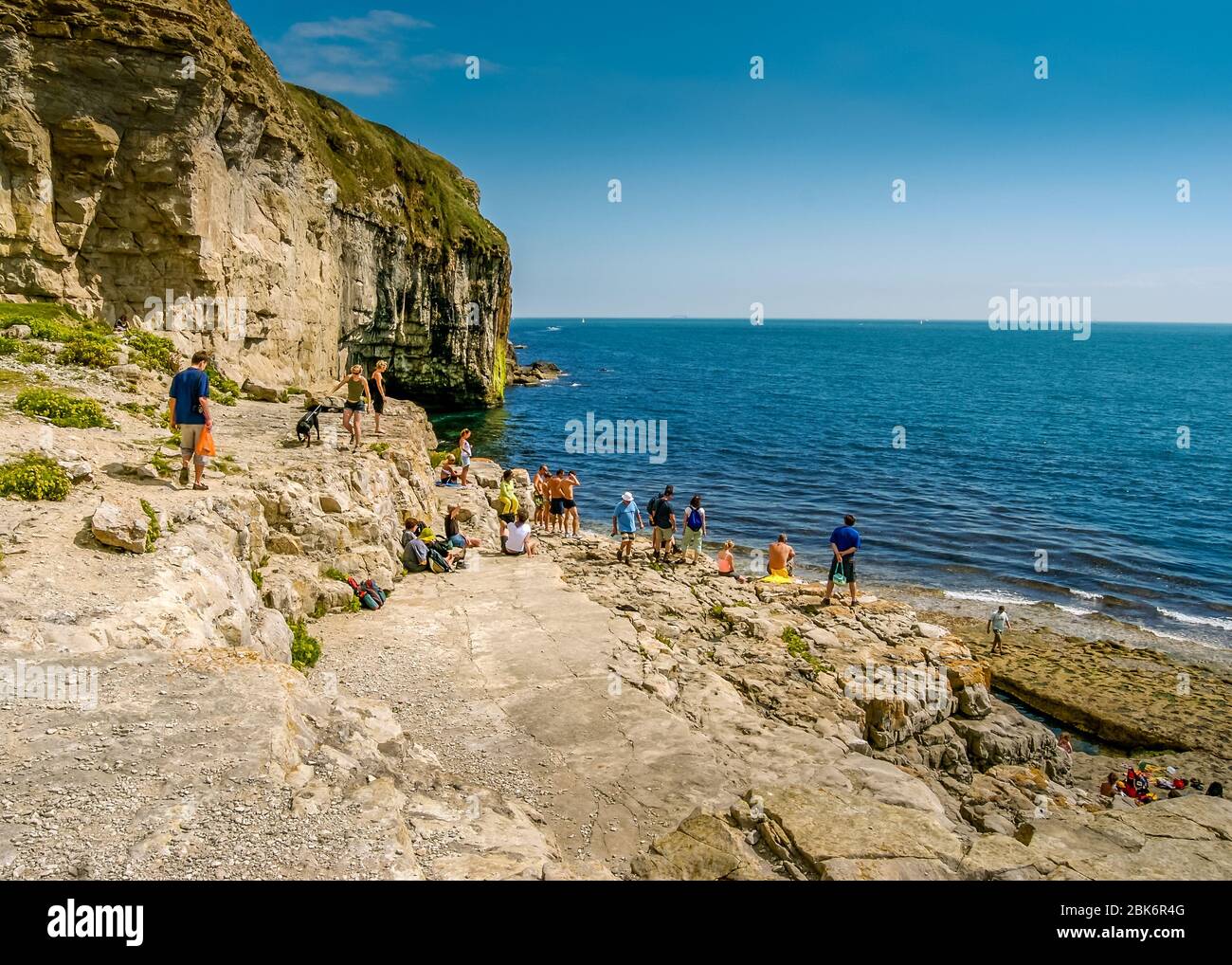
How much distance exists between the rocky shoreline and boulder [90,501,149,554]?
0.17 feet

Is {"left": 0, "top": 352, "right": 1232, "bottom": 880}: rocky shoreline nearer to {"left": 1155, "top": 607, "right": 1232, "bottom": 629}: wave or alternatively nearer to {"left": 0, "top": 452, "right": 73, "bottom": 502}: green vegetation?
{"left": 0, "top": 452, "right": 73, "bottom": 502}: green vegetation

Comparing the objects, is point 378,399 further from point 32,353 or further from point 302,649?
point 302,649

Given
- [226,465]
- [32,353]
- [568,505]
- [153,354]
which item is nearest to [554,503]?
[568,505]

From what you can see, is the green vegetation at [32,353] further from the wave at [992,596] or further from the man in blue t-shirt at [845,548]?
the wave at [992,596]

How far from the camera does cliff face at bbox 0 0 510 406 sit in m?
24.4

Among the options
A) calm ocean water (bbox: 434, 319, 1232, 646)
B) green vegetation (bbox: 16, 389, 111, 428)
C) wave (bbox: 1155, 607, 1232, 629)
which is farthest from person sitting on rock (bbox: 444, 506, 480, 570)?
wave (bbox: 1155, 607, 1232, 629)

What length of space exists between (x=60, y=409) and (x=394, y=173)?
49147 millimetres

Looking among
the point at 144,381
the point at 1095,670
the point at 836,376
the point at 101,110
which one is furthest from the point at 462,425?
the point at 836,376

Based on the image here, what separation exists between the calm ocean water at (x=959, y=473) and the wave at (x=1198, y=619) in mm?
84

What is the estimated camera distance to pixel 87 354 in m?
19.5

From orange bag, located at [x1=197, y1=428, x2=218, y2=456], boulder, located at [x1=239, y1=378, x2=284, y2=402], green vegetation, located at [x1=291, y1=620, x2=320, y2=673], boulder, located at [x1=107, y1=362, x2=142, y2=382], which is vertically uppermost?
boulder, located at [x1=107, y1=362, x2=142, y2=382]

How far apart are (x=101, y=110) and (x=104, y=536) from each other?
2227 centimetres

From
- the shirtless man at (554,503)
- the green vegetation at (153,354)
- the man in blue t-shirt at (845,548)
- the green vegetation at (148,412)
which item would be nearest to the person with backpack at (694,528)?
the man in blue t-shirt at (845,548)
